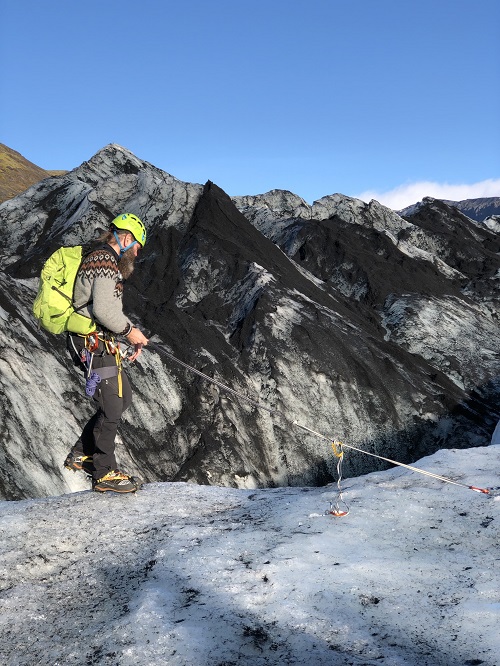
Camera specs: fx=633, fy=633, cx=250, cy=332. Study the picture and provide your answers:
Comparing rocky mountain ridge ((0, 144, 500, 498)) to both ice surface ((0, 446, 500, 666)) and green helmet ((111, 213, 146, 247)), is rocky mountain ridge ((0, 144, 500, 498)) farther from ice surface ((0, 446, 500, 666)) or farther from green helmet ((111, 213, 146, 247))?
green helmet ((111, 213, 146, 247))

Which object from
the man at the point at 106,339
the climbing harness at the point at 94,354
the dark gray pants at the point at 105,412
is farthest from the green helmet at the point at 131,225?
the dark gray pants at the point at 105,412

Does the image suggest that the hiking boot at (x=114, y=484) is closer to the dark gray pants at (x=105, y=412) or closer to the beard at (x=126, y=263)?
the dark gray pants at (x=105, y=412)

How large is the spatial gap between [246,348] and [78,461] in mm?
23109

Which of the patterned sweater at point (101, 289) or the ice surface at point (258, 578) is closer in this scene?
the ice surface at point (258, 578)

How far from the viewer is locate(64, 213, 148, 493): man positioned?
5707 millimetres

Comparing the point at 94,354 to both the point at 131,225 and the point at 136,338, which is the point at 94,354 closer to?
the point at 136,338

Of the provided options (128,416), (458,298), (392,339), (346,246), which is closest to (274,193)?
(346,246)

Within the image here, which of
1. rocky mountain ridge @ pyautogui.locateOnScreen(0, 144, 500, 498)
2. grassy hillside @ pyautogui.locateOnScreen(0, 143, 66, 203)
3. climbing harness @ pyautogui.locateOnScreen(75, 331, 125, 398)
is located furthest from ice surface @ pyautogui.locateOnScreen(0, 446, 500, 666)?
grassy hillside @ pyautogui.locateOnScreen(0, 143, 66, 203)

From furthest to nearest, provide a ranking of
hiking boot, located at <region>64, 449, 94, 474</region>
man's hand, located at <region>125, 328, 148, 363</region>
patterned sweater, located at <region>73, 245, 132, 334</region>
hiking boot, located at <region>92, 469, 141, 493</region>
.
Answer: hiking boot, located at <region>64, 449, 94, 474</region> < hiking boot, located at <region>92, 469, 141, 493</region> < man's hand, located at <region>125, 328, 148, 363</region> < patterned sweater, located at <region>73, 245, 132, 334</region>

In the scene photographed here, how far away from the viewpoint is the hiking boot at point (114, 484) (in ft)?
20.6

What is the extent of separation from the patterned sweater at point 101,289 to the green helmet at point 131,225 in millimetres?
230

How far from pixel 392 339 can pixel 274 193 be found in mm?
41314

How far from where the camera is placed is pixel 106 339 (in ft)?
19.8

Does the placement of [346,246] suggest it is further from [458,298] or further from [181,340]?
[181,340]
